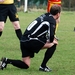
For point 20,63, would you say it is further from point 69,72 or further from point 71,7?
point 71,7

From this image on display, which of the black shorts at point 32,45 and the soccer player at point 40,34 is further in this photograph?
the black shorts at point 32,45

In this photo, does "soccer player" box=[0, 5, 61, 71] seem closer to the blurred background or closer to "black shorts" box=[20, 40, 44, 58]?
"black shorts" box=[20, 40, 44, 58]

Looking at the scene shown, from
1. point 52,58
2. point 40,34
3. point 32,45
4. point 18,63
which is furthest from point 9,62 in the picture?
point 52,58

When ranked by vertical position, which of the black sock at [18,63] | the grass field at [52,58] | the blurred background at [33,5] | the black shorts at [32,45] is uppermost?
the black shorts at [32,45]

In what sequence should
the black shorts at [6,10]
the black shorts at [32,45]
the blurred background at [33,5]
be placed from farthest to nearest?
the blurred background at [33,5] < the black shorts at [6,10] < the black shorts at [32,45]

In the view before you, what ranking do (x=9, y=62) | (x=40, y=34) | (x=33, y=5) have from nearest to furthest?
1. (x=40, y=34)
2. (x=9, y=62)
3. (x=33, y=5)

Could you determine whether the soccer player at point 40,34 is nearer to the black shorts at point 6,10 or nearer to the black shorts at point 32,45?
the black shorts at point 32,45

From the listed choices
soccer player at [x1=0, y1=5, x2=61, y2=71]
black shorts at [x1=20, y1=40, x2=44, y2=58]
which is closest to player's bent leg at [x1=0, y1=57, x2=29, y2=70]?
soccer player at [x1=0, y1=5, x2=61, y2=71]

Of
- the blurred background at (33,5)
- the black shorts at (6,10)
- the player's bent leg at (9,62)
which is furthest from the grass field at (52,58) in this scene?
the blurred background at (33,5)

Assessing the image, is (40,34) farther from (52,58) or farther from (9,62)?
(52,58)

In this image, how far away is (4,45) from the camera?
10.1m

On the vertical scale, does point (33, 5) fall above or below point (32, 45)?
below

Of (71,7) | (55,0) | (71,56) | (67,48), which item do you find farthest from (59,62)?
(71,7)

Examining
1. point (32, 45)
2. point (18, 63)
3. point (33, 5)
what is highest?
point (32, 45)
